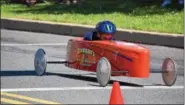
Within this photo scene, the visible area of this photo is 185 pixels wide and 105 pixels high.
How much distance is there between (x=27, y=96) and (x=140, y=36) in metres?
8.18

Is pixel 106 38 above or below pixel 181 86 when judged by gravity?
above

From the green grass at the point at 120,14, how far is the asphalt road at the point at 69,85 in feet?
10.9

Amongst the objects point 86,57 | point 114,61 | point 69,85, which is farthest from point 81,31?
point 114,61

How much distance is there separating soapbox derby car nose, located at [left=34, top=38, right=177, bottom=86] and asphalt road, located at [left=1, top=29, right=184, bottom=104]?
0.25 m

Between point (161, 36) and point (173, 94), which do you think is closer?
point (173, 94)

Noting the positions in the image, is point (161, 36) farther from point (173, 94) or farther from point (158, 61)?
point (173, 94)

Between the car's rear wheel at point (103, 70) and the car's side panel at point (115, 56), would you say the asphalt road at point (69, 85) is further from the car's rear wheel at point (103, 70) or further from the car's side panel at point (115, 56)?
the car's side panel at point (115, 56)

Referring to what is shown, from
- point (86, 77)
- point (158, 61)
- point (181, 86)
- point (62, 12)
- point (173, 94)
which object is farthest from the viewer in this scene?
point (62, 12)

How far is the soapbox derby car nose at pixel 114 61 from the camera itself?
10.1m

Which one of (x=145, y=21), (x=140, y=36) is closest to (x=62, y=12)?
(x=145, y=21)

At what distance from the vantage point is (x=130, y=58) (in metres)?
10.2

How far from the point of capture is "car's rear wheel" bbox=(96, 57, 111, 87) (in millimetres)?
9930

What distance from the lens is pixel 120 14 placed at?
21.6 meters

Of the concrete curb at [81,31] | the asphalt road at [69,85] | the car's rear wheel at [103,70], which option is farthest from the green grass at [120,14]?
the car's rear wheel at [103,70]
